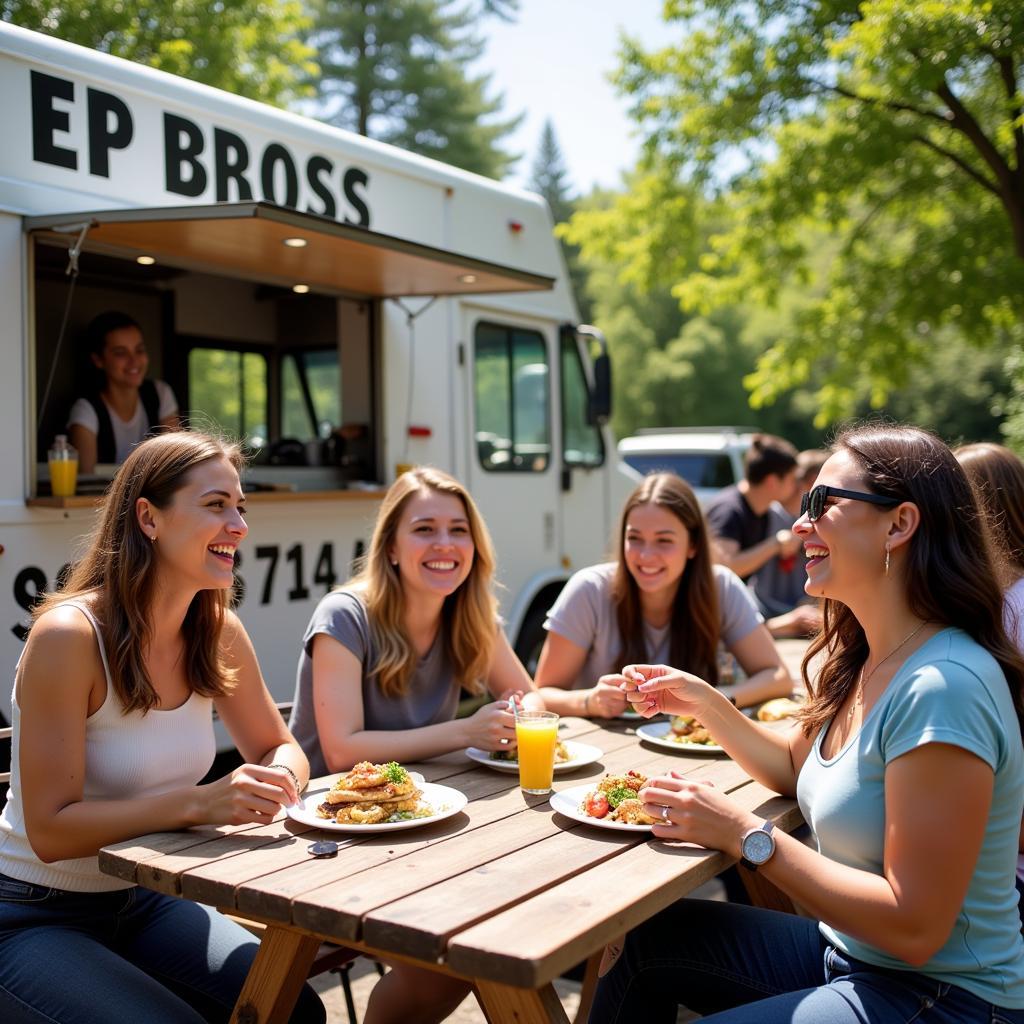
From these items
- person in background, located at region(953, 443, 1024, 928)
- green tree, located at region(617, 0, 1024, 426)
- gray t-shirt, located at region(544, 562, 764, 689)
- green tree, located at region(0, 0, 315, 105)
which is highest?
green tree, located at region(0, 0, 315, 105)

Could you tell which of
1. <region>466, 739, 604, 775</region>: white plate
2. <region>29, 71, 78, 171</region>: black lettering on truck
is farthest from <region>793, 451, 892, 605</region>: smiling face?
<region>29, 71, 78, 171</region>: black lettering on truck

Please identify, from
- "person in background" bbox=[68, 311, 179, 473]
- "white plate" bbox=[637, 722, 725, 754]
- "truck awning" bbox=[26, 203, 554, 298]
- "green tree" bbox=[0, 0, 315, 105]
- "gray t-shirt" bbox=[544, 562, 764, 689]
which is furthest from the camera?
"green tree" bbox=[0, 0, 315, 105]

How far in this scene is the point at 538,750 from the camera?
8.18 feet

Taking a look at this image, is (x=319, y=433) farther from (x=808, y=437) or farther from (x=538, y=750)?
(x=808, y=437)

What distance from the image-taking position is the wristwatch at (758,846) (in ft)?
6.38

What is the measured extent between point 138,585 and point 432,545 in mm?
936

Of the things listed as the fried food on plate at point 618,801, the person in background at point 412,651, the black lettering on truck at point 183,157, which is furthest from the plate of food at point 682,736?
the black lettering on truck at point 183,157

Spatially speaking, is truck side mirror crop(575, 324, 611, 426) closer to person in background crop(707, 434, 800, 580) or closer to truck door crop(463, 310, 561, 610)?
truck door crop(463, 310, 561, 610)

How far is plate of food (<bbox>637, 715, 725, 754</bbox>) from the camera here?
9.57 ft

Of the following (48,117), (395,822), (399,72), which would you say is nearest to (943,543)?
(395,822)

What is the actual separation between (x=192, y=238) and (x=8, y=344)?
867 millimetres

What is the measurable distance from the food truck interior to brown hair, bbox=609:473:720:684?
2.37 m

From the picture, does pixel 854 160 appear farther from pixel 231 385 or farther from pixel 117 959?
pixel 117 959

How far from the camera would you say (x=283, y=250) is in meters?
4.64
